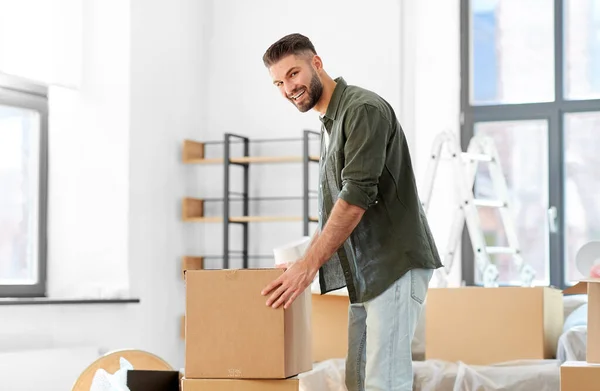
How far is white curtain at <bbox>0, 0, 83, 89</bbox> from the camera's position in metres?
4.34

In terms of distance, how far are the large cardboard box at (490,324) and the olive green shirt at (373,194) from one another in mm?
1527

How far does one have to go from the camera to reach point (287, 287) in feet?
7.26

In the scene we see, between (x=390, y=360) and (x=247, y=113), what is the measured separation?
3.29m

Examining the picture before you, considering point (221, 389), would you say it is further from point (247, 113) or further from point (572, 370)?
point (247, 113)

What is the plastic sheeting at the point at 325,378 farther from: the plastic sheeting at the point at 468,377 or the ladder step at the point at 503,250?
the ladder step at the point at 503,250

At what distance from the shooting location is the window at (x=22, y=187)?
A: 462 centimetres

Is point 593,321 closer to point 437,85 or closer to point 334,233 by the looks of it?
point 334,233

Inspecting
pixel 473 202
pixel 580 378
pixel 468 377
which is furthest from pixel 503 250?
pixel 580 378

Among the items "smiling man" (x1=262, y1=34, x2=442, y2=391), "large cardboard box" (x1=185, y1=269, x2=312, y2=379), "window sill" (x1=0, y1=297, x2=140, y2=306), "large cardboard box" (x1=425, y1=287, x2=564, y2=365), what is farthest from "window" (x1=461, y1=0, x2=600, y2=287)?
"large cardboard box" (x1=185, y1=269, x2=312, y2=379)

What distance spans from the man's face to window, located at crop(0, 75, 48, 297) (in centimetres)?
254

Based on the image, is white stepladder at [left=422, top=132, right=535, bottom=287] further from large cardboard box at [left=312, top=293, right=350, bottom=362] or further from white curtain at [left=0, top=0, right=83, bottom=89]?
white curtain at [left=0, top=0, right=83, bottom=89]

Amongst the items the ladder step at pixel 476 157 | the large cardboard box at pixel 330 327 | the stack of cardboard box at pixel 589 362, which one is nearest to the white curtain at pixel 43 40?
the large cardboard box at pixel 330 327

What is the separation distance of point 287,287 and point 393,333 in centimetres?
27

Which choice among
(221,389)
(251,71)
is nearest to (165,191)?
(251,71)
